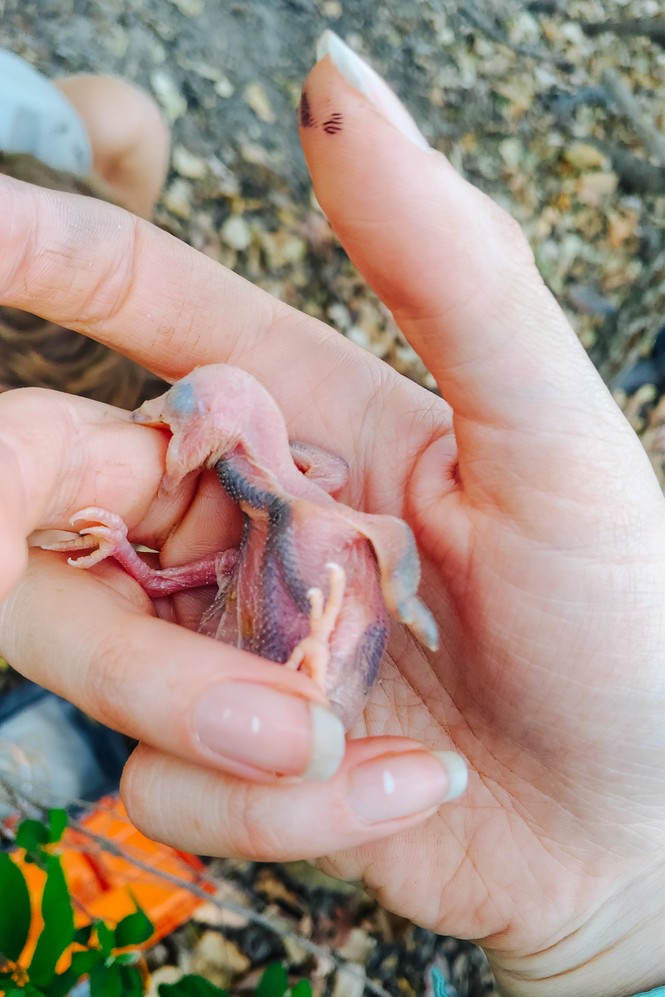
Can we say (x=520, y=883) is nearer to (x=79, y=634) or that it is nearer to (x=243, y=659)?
(x=243, y=659)

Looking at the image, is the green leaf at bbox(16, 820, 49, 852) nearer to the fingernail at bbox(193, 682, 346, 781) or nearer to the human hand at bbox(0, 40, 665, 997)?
the human hand at bbox(0, 40, 665, 997)

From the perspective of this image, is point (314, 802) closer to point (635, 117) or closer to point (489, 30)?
point (635, 117)

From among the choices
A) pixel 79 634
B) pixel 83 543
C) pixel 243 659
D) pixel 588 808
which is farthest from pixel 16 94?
pixel 588 808

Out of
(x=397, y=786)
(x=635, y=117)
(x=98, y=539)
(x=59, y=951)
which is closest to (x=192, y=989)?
(x=59, y=951)

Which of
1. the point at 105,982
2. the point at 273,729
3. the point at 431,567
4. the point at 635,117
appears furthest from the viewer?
the point at 635,117

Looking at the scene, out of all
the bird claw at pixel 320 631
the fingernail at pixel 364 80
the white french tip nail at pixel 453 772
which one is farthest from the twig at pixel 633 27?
the white french tip nail at pixel 453 772

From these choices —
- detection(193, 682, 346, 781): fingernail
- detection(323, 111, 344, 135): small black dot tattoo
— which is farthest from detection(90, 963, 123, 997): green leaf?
detection(323, 111, 344, 135): small black dot tattoo
